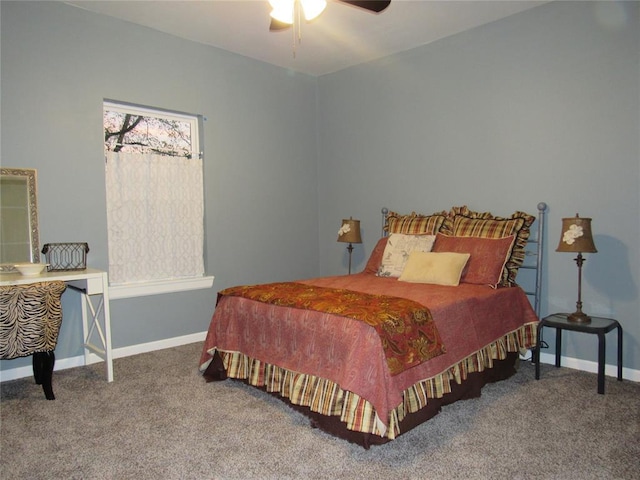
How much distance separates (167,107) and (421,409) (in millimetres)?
3209

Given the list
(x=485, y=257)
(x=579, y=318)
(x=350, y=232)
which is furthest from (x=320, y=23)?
(x=579, y=318)

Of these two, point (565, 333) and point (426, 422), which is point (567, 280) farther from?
point (426, 422)

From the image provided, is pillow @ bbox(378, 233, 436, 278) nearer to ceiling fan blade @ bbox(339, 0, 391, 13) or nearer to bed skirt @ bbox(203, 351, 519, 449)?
bed skirt @ bbox(203, 351, 519, 449)

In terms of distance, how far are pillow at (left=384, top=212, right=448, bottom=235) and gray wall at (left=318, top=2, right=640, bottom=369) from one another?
0.20m

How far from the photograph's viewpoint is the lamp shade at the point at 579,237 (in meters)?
2.96

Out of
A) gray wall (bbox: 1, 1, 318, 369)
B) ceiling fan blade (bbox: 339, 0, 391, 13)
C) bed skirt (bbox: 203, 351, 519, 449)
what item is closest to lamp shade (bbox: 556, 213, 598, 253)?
bed skirt (bbox: 203, 351, 519, 449)

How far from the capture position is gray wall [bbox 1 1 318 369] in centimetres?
324

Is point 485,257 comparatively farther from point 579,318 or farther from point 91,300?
point 91,300

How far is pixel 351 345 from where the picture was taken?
2.21 metres

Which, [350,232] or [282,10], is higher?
[282,10]

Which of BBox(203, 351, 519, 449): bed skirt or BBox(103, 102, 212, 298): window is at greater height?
BBox(103, 102, 212, 298): window

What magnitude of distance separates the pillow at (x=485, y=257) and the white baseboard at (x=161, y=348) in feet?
2.84

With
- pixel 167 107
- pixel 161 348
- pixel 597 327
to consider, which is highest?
pixel 167 107

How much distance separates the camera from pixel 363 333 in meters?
2.19
